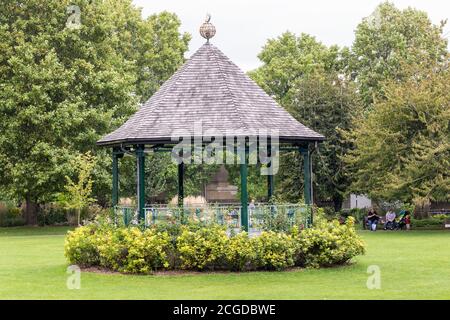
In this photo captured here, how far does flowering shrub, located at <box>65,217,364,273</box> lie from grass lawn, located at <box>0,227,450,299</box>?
1.53 ft

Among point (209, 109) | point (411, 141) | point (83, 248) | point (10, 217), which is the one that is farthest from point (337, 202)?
point (83, 248)

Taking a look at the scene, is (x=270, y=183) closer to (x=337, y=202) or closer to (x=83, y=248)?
(x=83, y=248)

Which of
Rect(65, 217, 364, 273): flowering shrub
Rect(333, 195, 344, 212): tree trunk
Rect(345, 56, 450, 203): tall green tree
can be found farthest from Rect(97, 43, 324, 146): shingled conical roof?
Rect(333, 195, 344, 212): tree trunk

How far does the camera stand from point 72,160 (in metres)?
48.5

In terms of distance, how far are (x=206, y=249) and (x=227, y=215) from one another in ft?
5.59

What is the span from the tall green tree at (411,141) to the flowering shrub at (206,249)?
21.4m

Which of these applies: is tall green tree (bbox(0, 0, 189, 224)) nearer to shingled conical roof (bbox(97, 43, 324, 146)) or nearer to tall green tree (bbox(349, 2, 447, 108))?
tall green tree (bbox(349, 2, 447, 108))

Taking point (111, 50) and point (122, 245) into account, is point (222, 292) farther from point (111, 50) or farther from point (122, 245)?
point (111, 50)

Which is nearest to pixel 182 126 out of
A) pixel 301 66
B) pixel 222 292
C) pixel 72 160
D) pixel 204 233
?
pixel 204 233

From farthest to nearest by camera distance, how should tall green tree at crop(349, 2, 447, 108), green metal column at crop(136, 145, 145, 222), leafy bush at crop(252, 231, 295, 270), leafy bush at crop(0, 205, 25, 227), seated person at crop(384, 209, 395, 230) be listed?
tall green tree at crop(349, 2, 447, 108) → leafy bush at crop(0, 205, 25, 227) → seated person at crop(384, 209, 395, 230) → green metal column at crop(136, 145, 145, 222) → leafy bush at crop(252, 231, 295, 270)

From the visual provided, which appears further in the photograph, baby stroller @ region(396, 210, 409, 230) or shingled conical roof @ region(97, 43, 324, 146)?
baby stroller @ region(396, 210, 409, 230)

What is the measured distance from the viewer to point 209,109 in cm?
2558

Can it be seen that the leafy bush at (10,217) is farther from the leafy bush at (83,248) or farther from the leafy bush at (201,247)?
the leafy bush at (201,247)

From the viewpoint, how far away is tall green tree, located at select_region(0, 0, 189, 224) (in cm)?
4872
